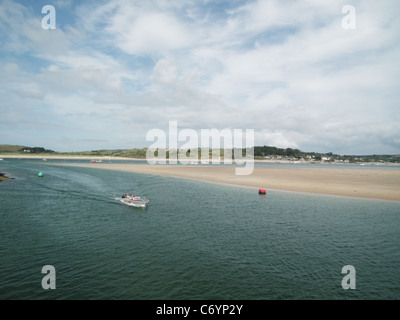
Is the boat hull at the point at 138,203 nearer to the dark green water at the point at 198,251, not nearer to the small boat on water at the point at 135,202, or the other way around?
the small boat on water at the point at 135,202

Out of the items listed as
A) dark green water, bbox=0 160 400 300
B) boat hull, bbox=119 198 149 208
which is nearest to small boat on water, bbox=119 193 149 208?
boat hull, bbox=119 198 149 208

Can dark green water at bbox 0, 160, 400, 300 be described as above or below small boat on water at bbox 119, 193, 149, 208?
below

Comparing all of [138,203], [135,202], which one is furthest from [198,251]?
[135,202]

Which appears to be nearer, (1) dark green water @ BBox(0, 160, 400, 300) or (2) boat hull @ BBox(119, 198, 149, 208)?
(1) dark green water @ BBox(0, 160, 400, 300)

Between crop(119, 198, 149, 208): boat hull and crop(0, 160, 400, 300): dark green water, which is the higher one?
crop(119, 198, 149, 208): boat hull

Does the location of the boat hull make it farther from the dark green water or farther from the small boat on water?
the dark green water

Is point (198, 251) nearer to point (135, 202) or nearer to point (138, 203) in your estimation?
point (138, 203)

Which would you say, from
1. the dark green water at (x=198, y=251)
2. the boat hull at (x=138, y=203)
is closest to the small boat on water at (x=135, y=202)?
the boat hull at (x=138, y=203)

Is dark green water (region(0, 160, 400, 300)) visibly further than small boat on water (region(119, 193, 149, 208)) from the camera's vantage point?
No
